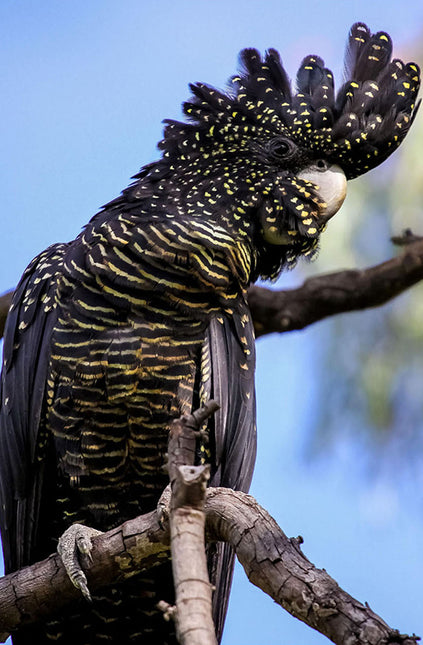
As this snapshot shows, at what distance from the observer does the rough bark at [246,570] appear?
2.73 metres

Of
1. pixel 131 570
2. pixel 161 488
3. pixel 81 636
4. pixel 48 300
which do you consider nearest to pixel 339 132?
pixel 48 300

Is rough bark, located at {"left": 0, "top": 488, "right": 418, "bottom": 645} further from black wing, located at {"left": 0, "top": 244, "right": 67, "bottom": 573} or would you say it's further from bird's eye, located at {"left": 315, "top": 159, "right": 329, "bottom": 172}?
bird's eye, located at {"left": 315, "top": 159, "right": 329, "bottom": 172}

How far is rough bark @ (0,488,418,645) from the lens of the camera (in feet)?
8.95

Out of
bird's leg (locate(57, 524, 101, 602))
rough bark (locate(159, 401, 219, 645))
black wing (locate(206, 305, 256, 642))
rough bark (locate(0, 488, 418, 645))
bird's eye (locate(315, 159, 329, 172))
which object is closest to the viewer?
rough bark (locate(159, 401, 219, 645))

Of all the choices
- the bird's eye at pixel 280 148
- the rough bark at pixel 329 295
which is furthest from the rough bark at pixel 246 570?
the rough bark at pixel 329 295

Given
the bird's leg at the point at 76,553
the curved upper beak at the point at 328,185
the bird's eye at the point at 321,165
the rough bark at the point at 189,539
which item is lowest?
the rough bark at the point at 189,539

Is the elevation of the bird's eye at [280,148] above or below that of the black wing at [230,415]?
above

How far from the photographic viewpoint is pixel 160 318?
4141mm

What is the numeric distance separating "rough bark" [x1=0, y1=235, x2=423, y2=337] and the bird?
32.2 inches

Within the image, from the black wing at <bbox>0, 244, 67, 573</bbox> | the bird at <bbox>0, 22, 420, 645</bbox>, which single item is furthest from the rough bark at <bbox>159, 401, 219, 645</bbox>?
the black wing at <bbox>0, 244, 67, 573</bbox>

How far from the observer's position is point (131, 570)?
12.2 ft

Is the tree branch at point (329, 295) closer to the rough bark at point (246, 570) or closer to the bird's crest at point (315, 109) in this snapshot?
the bird's crest at point (315, 109)

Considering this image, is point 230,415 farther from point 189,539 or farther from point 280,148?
point 189,539

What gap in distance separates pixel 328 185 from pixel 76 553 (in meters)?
2.13
